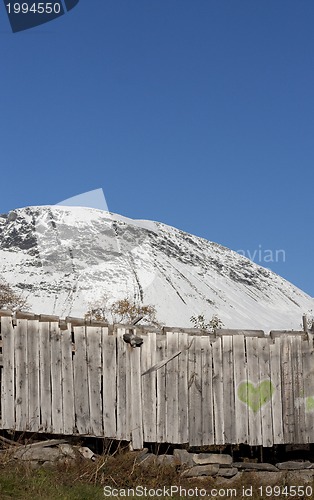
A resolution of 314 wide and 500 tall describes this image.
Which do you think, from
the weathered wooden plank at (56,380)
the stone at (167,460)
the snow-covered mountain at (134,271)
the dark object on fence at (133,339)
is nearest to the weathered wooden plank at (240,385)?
the stone at (167,460)

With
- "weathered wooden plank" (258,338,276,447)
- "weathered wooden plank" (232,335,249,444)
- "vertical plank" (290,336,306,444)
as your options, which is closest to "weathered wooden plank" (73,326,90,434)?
"weathered wooden plank" (232,335,249,444)

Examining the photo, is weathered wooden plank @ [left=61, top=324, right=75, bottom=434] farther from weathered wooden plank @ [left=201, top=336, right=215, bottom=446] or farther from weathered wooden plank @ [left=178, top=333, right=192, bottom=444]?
weathered wooden plank @ [left=201, top=336, right=215, bottom=446]

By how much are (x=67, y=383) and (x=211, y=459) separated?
107 inches

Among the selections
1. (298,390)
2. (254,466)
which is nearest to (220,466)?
(254,466)

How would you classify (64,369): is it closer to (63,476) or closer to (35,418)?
(35,418)

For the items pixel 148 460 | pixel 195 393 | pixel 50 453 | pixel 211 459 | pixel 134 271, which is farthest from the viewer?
pixel 134 271

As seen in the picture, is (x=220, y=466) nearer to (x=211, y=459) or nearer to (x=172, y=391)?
(x=211, y=459)

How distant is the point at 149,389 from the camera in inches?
418

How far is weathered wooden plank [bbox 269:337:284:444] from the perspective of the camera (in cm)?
1073

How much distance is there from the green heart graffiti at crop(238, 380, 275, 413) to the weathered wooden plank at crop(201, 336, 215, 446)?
0.53 meters

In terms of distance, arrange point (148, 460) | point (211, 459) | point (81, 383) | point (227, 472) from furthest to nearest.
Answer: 1. point (81, 383)
2. point (211, 459)
3. point (227, 472)
4. point (148, 460)

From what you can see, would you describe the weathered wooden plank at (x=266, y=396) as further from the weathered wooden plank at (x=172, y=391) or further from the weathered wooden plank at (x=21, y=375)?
the weathered wooden plank at (x=21, y=375)

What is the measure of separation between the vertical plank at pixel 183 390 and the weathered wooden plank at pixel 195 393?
69 millimetres

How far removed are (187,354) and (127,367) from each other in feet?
3.44
